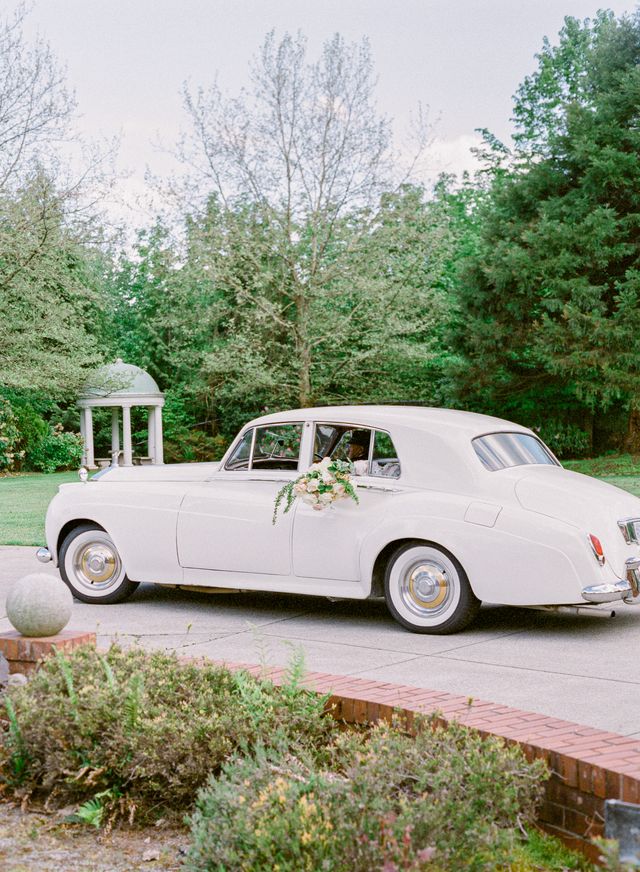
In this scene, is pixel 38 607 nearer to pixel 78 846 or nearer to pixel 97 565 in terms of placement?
pixel 78 846

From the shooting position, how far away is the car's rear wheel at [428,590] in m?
7.47

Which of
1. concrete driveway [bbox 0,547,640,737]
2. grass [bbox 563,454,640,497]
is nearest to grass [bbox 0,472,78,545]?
concrete driveway [bbox 0,547,640,737]

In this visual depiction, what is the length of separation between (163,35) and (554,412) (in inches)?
717

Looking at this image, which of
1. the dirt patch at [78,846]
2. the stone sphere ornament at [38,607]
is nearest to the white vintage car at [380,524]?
the stone sphere ornament at [38,607]

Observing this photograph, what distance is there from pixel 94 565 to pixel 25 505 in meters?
12.5

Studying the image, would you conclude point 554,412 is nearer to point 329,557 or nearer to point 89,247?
point 89,247

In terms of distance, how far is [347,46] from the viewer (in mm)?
27328

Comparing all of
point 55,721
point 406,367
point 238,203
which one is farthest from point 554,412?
point 55,721

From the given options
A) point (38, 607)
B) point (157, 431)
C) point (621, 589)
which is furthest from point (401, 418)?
point (157, 431)

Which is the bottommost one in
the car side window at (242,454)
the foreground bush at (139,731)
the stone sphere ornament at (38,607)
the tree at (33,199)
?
the foreground bush at (139,731)

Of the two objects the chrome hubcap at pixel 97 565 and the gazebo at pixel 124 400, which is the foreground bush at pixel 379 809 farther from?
the gazebo at pixel 124 400

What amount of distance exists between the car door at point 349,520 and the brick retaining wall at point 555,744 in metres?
3.03

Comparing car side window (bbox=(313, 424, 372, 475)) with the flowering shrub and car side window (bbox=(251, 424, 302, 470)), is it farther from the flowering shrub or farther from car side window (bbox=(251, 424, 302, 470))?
the flowering shrub

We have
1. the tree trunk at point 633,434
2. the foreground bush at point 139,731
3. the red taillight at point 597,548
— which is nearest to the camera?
the foreground bush at point 139,731
